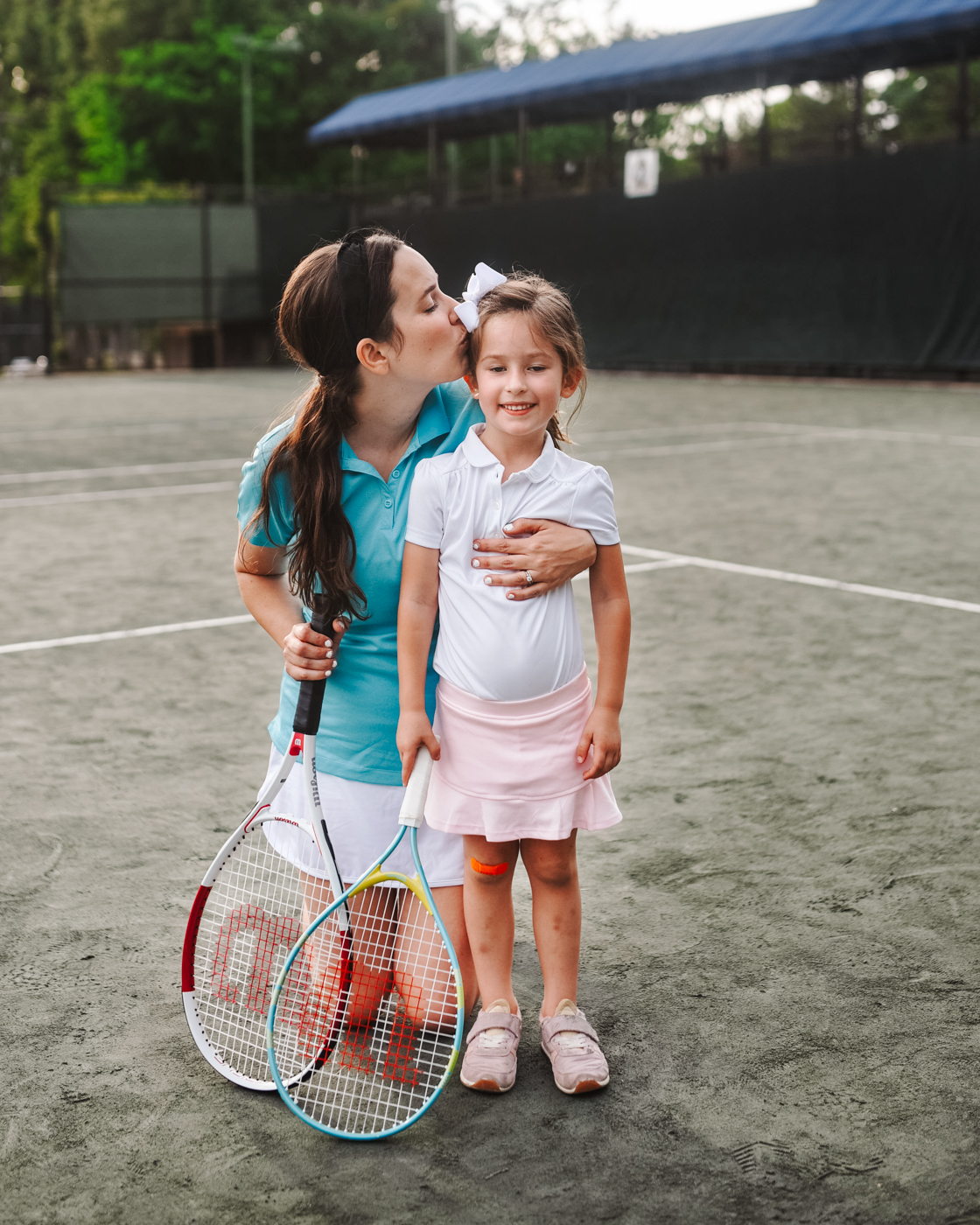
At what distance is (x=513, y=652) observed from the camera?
226 centimetres

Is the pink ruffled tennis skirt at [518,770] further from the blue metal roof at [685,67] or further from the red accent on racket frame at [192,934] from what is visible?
the blue metal roof at [685,67]

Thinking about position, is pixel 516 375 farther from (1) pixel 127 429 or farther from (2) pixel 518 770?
(1) pixel 127 429

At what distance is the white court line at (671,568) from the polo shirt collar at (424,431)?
125 inches

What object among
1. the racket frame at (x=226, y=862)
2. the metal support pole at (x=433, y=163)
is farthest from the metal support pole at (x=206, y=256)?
the racket frame at (x=226, y=862)

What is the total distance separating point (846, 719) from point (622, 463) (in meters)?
6.60

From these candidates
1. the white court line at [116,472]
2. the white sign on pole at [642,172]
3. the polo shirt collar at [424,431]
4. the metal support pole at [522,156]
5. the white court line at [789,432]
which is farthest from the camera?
the metal support pole at [522,156]

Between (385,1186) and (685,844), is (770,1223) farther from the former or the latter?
(685,844)

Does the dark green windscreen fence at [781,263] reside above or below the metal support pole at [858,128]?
below

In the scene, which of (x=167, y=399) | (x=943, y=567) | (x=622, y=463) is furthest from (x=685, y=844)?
(x=167, y=399)

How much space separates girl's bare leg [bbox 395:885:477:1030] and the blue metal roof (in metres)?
17.1

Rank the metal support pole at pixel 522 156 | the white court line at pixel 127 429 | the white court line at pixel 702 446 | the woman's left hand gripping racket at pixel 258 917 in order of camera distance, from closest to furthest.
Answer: the woman's left hand gripping racket at pixel 258 917 → the white court line at pixel 702 446 → the white court line at pixel 127 429 → the metal support pole at pixel 522 156

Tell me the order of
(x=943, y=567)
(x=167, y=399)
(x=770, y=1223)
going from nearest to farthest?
(x=770, y=1223) < (x=943, y=567) < (x=167, y=399)

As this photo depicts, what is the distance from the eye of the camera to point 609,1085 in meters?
2.31

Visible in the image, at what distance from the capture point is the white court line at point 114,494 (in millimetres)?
9078
